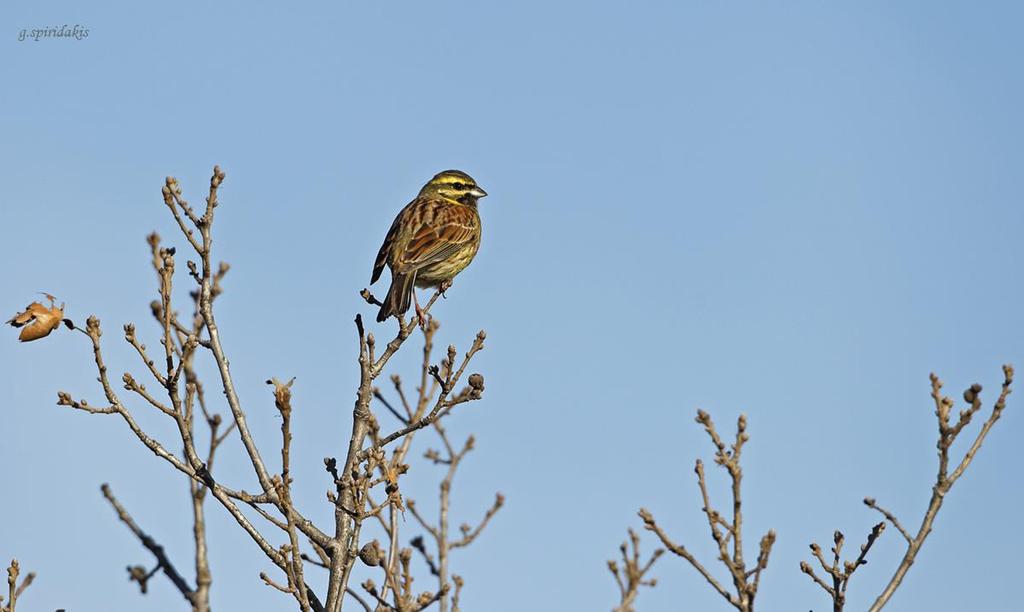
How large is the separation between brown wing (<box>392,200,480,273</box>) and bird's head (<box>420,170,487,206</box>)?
553 millimetres

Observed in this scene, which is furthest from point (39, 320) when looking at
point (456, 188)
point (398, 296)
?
point (456, 188)

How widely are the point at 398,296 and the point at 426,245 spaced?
122cm

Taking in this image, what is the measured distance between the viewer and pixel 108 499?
16.0 ft

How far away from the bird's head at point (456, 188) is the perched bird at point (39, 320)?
6868mm

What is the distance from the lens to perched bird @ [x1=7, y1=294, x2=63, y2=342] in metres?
6.51

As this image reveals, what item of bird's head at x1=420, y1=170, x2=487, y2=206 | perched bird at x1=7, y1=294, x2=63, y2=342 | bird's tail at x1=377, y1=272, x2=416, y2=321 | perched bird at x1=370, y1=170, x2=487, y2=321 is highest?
bird's head at x1=420, y1=170, x2=487, y2=206

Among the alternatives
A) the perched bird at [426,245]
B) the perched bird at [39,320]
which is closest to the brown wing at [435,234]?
the perched bird at [426,245]

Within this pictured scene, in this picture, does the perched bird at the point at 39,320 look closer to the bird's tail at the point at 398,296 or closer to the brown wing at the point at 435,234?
the bird's tail at the point at 398,296

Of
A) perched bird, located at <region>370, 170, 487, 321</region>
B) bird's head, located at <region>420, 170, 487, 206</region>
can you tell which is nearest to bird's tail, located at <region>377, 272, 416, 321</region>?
perched bird, located at <region>370, 170, 487, 321</region>

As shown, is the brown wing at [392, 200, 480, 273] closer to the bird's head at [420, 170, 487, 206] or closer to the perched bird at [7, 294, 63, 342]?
the bird's head at [420, 170, 487, 206]

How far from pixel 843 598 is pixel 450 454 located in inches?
216

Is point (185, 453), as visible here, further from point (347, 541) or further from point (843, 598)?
point (843, 598)

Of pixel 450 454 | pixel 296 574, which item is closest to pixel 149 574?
pixel 296 574

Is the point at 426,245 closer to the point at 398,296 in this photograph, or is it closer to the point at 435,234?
the point at 435,234
